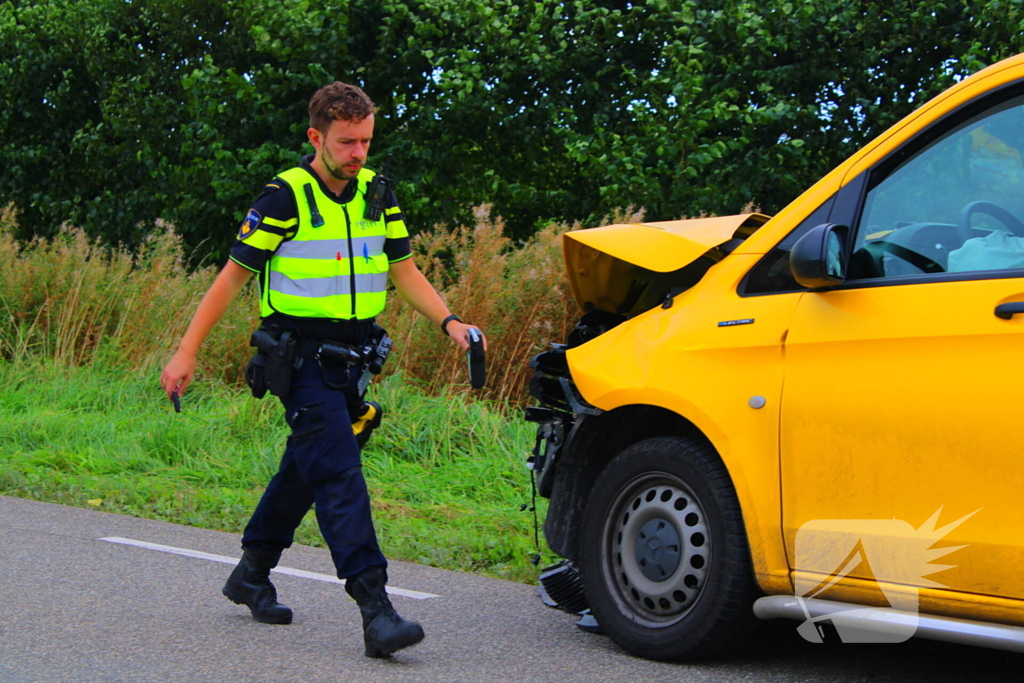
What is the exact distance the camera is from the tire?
4066 mm

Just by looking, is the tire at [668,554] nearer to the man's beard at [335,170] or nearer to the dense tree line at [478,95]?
the man's beard at [335,170]

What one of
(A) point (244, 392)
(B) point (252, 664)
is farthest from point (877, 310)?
(A) point (244, 392)

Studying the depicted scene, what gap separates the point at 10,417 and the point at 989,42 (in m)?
10.1

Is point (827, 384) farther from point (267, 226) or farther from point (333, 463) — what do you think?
point (267, 226)

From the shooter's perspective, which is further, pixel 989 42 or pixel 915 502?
pixel 989 42

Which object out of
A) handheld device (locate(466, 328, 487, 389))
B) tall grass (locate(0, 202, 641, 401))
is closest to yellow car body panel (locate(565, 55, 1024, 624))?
handheld device (locate(466, 328, 487, 389))

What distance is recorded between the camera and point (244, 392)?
414 inches

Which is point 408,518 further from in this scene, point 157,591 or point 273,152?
point 273,152

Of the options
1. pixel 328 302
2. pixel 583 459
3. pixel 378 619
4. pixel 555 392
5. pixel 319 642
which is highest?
pixel 328 302

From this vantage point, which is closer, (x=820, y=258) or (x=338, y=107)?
(x=820, y=258)

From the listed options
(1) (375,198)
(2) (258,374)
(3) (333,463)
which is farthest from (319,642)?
(1) (375,198)

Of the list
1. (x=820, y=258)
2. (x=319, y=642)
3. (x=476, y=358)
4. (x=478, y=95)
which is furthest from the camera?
(x=478, y=95)

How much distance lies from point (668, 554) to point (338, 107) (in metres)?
1.88

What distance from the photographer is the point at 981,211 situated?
3.81 m
